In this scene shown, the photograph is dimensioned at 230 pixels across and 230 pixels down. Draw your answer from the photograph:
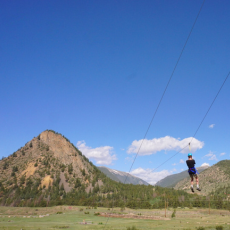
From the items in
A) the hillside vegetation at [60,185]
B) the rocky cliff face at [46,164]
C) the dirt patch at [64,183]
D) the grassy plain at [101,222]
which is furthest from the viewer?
the dirt patch at [64,183]

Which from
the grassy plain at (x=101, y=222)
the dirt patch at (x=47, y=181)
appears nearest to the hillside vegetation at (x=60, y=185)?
the dirt patch at (x=47, y=181)

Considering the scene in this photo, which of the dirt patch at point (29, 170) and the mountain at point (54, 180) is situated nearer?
the mountain at point (54, 180)

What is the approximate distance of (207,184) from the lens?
197m

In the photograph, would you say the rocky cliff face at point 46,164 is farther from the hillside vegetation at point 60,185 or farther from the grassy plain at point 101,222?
the grassy plain at point 101,222

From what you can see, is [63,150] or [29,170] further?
[63,150]

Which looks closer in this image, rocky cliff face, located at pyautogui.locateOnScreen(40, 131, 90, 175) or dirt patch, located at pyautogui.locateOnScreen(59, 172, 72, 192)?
dirt patch, located at pyautogui.locateOnScreen(59, 172, 72, 192)

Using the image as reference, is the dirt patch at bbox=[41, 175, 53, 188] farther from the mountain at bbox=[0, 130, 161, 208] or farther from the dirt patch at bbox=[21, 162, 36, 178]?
the dirt patch at bbox=[21, 162, 36, 178]

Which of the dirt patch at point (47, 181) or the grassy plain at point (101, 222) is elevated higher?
the dirt patch at point (47, 181)

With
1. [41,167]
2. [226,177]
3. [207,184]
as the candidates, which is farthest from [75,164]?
[226,177]

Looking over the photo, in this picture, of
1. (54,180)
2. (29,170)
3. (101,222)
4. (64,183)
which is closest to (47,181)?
(54,180)

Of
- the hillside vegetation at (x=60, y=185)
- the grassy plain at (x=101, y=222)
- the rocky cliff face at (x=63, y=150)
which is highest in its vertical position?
the rocky cliff face at (x=63, y=150)

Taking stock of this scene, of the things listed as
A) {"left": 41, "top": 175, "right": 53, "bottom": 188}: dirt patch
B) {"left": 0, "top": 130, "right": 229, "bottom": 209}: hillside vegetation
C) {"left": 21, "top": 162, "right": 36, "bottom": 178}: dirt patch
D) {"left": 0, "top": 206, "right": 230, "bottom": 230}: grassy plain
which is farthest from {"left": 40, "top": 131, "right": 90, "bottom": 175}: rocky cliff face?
{"left": 0, "top": 206, "right": 230, "bottom": 230}: grassy plain

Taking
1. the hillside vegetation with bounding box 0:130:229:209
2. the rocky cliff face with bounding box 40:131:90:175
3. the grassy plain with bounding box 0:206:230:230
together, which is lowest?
the grassy plain with bounding box 0:206:230:230

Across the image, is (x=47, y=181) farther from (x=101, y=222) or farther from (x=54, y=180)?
(x=101, y=222)
